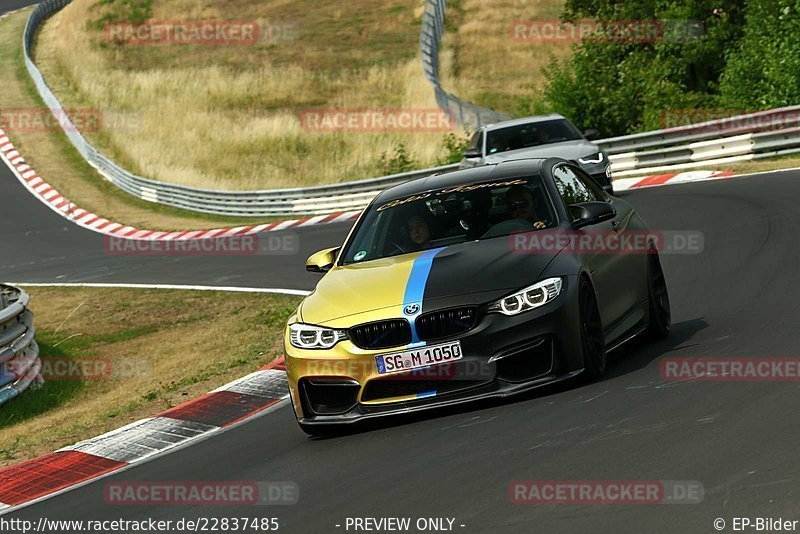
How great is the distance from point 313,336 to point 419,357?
749 millimetres

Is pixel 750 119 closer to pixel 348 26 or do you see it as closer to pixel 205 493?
pixel 205 493

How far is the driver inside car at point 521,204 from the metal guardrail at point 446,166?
14966 millimetres

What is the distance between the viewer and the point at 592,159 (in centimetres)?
1944

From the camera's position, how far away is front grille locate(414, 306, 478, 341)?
7.60m

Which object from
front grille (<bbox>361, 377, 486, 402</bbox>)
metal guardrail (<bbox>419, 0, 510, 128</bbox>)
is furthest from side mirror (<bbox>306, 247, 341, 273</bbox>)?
metal guardrail (<bbox>419, 0, 510, 128</bbox>)

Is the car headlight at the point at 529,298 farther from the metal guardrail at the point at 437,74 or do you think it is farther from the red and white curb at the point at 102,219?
the metal guardrail at the point at 437,74

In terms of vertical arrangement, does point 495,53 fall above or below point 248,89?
above

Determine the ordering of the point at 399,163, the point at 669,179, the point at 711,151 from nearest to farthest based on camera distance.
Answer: the point at 669,179, the point at 711,151, the point at 399,163

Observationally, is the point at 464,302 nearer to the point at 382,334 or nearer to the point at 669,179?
the point at 382,334

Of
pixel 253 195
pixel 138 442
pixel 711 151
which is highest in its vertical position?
pixel 138 442

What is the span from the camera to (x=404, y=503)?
6.12 metres

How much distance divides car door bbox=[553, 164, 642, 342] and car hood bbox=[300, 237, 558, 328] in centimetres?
50

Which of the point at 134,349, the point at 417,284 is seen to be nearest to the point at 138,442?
the point at 417,284

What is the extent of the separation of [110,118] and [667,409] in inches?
1652
